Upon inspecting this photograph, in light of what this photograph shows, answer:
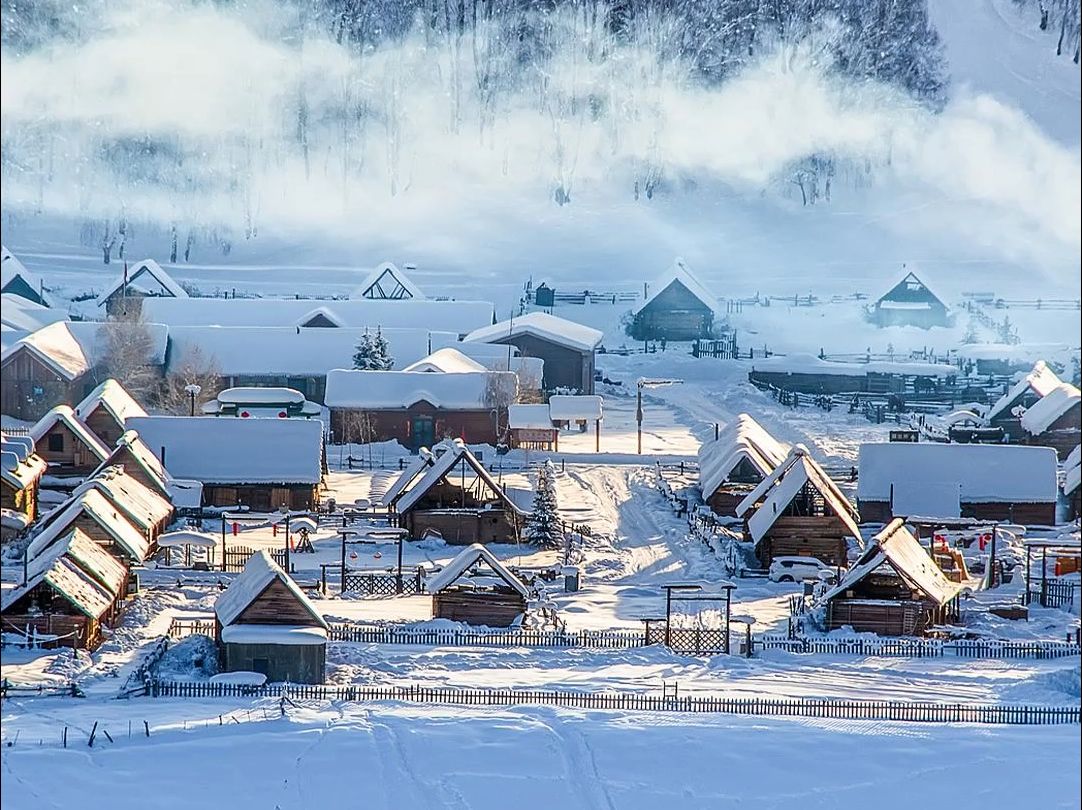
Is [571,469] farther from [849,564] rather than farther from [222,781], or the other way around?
[222,781]

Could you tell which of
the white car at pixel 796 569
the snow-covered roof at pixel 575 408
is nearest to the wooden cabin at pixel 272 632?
the white car at pixel 796 569

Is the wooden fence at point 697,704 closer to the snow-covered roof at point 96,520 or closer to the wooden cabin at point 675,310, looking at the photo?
the snow-covered roof at point 96,520

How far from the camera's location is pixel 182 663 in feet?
30.2

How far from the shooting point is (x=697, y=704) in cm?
863

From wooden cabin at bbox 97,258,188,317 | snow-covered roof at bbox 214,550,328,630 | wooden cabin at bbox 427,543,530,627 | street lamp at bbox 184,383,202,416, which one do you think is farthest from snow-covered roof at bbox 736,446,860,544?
wooden cabin at bbox 97,258,188,317

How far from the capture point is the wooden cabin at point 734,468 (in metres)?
14.5

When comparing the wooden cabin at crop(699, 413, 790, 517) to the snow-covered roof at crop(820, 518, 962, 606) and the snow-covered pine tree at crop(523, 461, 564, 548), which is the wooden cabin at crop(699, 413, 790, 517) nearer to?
the snow-covered pine tree at crop(523, 461, 564, 548)

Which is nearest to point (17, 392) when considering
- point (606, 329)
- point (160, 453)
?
point (160, 453)

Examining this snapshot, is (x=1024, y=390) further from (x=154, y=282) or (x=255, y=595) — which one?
(x=154, y=282)

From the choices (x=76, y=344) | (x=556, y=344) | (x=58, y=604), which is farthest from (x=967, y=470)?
(x=76, y=344)

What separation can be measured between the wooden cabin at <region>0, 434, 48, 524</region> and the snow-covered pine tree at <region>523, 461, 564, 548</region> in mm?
4195

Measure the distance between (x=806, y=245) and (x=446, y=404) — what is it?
5.93 metres

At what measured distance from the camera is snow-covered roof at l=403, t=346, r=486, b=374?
19859 mm

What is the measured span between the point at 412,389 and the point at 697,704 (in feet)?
34.2
